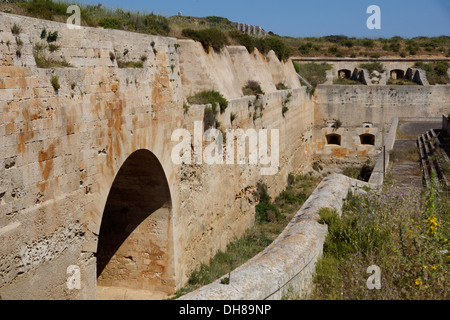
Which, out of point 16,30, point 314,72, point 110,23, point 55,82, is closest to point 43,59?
point 55,82

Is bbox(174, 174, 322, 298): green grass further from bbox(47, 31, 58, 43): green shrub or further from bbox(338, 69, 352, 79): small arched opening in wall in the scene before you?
bbox(338, 69, 352, 79): small arched opening in wall

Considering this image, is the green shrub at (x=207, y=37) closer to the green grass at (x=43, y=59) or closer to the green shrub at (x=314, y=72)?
the green grass at (x=43, y=59)

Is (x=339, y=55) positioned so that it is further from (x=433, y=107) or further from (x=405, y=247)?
(x=405, y=247)

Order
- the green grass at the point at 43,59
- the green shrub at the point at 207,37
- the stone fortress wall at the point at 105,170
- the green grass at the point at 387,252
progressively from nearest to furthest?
the green grass at the point at 387,252, the stone fortress wall at the point at 105,170, the green grass at the point at 43,59, the green shrub at the point at 207,37

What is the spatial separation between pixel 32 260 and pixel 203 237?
514 cm

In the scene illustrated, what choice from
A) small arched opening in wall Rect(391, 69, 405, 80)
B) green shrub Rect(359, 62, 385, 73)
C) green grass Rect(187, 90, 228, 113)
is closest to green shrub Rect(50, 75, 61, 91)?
green grass Rect(187, 90, 228, 113)

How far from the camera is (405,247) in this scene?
4.19 metres

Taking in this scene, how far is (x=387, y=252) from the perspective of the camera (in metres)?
4.33

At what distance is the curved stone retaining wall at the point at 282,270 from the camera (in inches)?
136

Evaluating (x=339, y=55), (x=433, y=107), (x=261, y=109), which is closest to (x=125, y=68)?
(x=261, y=109)

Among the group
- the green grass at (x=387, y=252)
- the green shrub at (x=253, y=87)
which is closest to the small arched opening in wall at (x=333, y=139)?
the green shrub at (x=253, y=87)

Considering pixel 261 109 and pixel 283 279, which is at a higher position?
pixel 261 109

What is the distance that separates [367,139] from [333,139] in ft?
5.07

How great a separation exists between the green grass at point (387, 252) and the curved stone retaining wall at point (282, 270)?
149 mm
